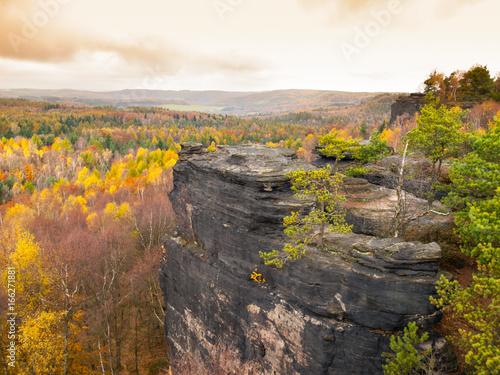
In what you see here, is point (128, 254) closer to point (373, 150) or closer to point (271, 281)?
point (271, 281)

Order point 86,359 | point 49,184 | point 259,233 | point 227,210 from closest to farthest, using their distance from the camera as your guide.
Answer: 1. point 259,233
2. point 227,210
3. point 86,359
4. point 49,184

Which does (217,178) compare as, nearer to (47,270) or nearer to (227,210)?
(227,210)

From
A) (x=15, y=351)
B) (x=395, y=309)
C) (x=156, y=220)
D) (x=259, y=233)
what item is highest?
(x=259, y=233)

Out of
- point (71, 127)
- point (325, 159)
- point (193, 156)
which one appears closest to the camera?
point (193, 156)

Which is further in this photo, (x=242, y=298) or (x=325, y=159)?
(x=325, y=159)

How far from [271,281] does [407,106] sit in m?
60.3

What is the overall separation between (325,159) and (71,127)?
5795 inches

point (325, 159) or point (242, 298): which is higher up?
point (325, 159)

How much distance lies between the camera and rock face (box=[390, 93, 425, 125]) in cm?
5771

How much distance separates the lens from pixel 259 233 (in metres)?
17.1

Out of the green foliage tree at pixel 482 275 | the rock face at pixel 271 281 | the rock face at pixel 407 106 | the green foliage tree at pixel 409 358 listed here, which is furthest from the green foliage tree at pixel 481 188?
the rock face at pixel 407 106

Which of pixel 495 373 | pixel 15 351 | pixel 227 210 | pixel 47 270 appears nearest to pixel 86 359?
pixel 15 351

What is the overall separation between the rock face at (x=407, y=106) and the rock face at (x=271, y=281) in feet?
166

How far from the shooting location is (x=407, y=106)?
60781 millimetres
